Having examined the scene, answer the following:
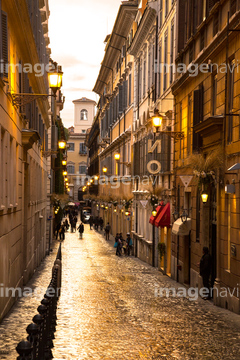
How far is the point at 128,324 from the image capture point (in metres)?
13.8

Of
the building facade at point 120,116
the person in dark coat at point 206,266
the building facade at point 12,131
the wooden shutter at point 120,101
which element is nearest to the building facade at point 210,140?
the person in dark coat at point 206,266

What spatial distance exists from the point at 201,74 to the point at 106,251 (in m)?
22.3

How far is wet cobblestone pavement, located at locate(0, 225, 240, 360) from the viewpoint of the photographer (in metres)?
11.0

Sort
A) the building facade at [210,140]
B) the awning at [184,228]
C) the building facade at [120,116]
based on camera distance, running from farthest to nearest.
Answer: the building facade at [120,116], the awning at [184,228], the building facade at [210,140]

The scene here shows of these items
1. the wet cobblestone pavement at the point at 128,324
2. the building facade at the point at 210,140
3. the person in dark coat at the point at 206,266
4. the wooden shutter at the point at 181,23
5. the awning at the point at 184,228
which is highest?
the wooden shutter at the point at 181,23

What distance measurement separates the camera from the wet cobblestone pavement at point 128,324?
11.0 meters

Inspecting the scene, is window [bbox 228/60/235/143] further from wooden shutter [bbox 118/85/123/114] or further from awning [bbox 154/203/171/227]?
wooden shutter [bbox 118/85/123/114]

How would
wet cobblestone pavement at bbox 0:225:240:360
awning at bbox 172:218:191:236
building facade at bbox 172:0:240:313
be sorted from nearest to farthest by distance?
wet cobblestone pavement at bbox 0:225:240:360 < building facade at bbox 172:0:240:313 < awning at bbox 172:218:191:236

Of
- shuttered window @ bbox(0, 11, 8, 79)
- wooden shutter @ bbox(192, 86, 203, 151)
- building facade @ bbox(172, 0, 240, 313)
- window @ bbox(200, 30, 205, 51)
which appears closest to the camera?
shuttered window @ bbox(0, 11, 8, 79)

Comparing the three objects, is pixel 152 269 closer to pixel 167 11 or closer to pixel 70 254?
pixel 70 254

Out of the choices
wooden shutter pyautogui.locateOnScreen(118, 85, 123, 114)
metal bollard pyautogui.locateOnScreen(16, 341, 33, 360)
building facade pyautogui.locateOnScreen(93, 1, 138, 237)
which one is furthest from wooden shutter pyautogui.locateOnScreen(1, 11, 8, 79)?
wooden shutter pyautogui.locateOnScreen(118, 85, 123, 114)

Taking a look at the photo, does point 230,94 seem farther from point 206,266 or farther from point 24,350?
point 24,350

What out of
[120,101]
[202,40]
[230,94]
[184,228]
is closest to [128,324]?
[230,94]

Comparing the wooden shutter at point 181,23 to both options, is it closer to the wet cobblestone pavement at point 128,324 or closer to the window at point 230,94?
the window at point 230,94
